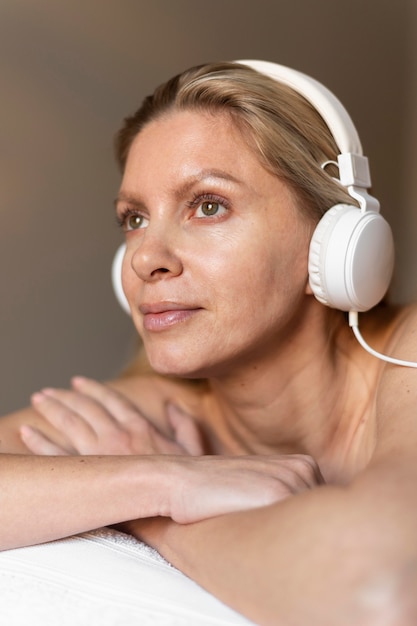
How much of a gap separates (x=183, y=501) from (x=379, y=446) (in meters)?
0.30

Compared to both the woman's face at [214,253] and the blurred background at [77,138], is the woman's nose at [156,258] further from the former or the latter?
the blurred background at [77,138]

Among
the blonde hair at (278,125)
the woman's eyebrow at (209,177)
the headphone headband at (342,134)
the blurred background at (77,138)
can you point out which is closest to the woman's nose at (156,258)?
the woman's eyebrow at (209,177)

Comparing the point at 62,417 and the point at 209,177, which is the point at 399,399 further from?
the point at 62,417

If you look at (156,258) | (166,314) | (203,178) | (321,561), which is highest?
(203,178)

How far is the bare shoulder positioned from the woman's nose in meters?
0.42

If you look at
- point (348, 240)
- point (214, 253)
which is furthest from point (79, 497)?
point (348, 240)

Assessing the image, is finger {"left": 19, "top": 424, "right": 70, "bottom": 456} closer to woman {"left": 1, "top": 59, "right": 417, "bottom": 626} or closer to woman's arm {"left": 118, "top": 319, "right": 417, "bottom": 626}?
woman {"left": 1, "top": 59, "right": 417, "bottom": 626}

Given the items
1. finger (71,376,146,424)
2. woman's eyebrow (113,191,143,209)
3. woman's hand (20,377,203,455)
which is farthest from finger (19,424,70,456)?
woman's eyebrow (113,191,143,209)

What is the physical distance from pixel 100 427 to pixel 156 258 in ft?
1.31

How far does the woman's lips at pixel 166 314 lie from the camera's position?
158 centimetres

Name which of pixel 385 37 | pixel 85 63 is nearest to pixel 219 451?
pixel 85 63

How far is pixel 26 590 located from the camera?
1.17m

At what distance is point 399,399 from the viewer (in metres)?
1.37

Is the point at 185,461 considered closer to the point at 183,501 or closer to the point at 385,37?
the point at 183,501
